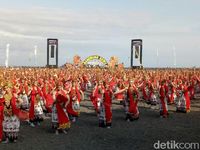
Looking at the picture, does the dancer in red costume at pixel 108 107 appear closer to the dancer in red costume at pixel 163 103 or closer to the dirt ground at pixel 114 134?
the dirt ground at pixel 114 134

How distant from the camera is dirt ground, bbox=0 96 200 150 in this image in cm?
1395

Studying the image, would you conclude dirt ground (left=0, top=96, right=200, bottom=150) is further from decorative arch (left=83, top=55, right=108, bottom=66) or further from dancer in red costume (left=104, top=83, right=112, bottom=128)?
decorative arch (left=83, top=55, right=108, bottom=66)

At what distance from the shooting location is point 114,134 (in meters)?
16.1

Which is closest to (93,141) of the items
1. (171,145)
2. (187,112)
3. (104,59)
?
(171,145)

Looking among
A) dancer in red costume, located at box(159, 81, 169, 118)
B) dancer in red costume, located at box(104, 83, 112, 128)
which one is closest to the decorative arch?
dancer in red costume, located at box(159, 81, 169, 118)

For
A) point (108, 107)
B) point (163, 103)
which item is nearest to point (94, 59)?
point (163, 103)

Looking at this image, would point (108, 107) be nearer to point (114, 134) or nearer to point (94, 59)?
point (114, 134)

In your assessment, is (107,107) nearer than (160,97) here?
Yes

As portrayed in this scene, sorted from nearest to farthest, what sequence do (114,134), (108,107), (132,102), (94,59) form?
1. (114,134)
2. (108,107)
3. (132,102)
4. (94,59)

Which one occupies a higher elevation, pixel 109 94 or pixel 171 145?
pixel 109 94

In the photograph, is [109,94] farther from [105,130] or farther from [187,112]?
[187,112]

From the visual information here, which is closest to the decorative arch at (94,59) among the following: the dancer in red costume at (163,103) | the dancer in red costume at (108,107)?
the dancer in red costume at (163,103)

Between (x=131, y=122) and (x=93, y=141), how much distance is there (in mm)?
4968

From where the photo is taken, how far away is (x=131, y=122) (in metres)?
19.4
